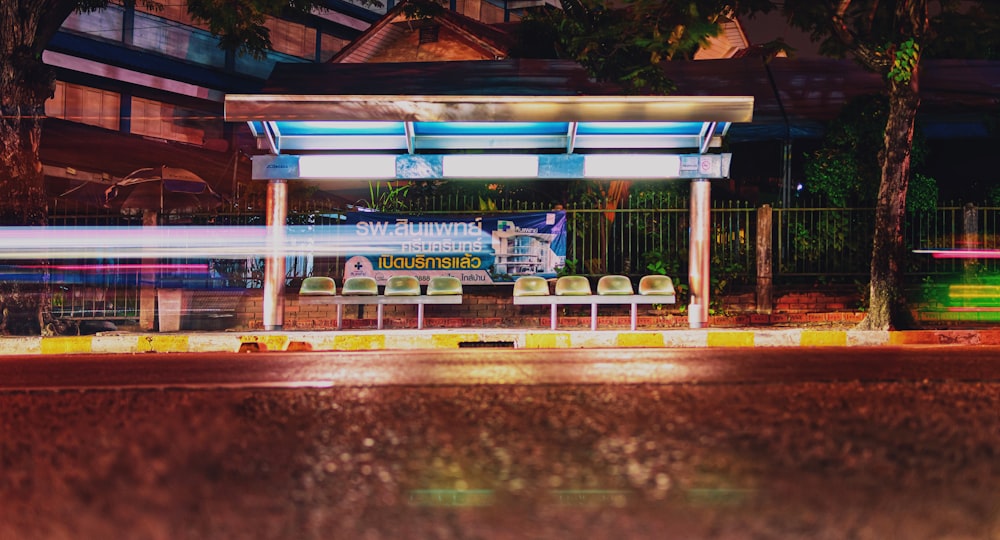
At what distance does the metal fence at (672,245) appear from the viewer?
624 inches

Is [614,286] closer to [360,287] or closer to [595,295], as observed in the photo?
[595,295]

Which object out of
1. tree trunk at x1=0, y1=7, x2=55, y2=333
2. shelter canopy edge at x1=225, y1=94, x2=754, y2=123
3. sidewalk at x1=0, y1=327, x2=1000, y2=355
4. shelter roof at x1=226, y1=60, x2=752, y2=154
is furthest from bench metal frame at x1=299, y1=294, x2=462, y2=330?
tree trunk at x1=0, y1=7, x2=55, y2=333

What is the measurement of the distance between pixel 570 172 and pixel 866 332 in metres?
4.96

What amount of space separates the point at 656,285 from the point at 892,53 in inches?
190

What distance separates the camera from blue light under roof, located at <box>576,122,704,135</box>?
14125 mm

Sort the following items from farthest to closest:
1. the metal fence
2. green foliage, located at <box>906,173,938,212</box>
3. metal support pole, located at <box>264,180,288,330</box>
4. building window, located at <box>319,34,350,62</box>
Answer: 1. building window, located at <box>319,34,350,62</box>
2. green foliage, located at <box>906,173,938,212</box>
3. the metal fence
4. metal support pole, located at <box>264,180,288,330</box>

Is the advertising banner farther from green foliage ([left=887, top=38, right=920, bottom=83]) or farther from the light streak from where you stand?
green foliage ([left=887, top=38, right=920, bottom=83])

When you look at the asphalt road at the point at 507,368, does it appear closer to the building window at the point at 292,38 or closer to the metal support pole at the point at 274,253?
the metal support pole at the point at 274,253

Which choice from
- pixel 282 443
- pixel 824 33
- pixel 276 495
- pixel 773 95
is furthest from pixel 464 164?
pixel 276 495

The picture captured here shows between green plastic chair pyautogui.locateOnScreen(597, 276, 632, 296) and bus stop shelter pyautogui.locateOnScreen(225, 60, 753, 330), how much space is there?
112 cm

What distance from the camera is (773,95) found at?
64.5 ft

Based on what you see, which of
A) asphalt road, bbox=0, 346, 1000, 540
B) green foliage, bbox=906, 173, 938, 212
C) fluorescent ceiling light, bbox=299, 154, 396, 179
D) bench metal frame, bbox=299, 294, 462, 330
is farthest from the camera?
green foliage, bbox=906, 173, 938, 212

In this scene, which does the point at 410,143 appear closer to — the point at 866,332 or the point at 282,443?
the point at 866,332

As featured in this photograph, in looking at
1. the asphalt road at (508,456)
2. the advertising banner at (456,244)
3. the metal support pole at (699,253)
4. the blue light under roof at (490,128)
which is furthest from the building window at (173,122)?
the asphalt road at (508,456)
